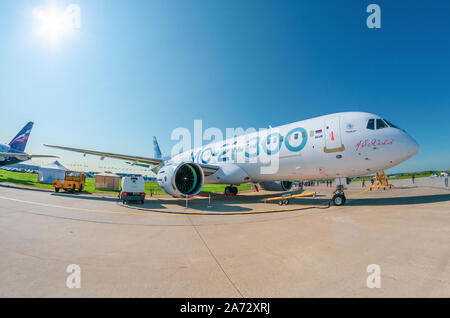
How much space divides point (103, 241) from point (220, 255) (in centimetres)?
262

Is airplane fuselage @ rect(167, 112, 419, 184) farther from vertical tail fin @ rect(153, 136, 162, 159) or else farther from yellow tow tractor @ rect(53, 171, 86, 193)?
vertical tail fin @ rect(153, 136, 162, 159)

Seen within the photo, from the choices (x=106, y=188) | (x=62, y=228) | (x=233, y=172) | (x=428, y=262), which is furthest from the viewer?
(x=106, y=188)

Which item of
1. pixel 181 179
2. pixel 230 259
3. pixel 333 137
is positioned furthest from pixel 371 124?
pixel 181 179

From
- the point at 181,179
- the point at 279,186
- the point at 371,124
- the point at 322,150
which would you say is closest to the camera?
the point at 371,124

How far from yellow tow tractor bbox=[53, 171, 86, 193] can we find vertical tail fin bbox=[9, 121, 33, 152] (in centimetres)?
1878

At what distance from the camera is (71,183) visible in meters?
15.8

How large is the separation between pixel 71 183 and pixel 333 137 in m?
20.4

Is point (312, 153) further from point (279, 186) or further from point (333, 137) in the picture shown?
point (279, 186)

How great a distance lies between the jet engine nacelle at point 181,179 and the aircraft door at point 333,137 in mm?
6484

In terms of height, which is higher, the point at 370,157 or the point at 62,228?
the point at 370,157
